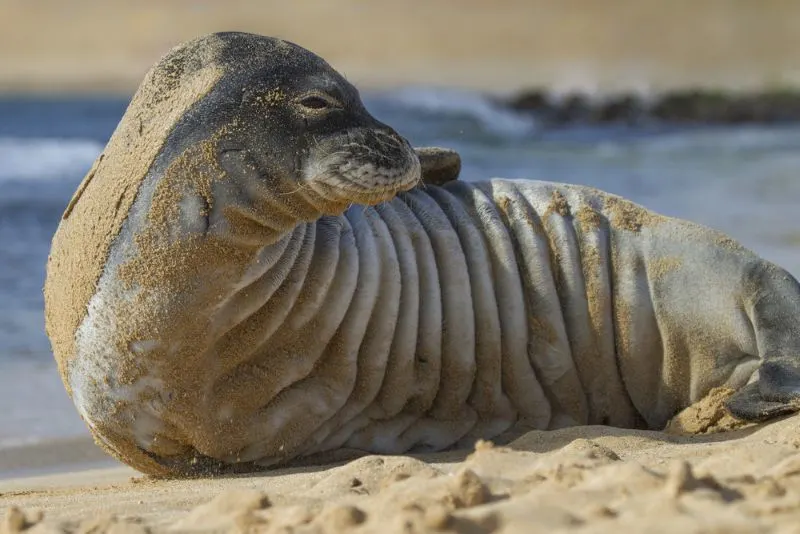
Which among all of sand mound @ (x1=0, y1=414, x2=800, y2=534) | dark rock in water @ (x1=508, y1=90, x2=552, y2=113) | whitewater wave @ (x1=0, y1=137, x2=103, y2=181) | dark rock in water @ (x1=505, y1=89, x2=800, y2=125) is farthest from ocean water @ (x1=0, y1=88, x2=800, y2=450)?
sand mound @ (x1=0, y1=414, x2=800, y2=534)

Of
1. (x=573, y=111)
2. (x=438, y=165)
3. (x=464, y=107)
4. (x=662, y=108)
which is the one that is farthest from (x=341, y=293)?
(x=662, y=108)

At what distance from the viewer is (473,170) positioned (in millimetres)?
17266

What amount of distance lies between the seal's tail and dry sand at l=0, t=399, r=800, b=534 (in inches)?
41.0

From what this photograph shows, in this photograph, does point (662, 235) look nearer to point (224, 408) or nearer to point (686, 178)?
point (224, 408)

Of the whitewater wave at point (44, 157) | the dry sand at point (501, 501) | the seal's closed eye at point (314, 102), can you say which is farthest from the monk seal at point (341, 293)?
Answer: the whitewater wave at point (44, 157)

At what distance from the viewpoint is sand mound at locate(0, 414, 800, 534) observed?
2.79 m

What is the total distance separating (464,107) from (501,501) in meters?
29.4

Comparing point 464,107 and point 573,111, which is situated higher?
point 573,111

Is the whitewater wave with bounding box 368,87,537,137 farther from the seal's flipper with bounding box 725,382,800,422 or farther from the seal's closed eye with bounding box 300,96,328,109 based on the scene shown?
the seal's closed eye with bounding box 300,96,328,109

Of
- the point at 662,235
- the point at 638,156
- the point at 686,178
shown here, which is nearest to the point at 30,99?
the point at 638,156

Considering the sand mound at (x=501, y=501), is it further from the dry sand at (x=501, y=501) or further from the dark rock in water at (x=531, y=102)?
the dark rock in water at (x=531, y=102)

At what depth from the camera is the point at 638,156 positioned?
2050cm

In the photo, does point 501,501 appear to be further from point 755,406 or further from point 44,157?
point 44,157

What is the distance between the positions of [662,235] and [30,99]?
30.2 meters
